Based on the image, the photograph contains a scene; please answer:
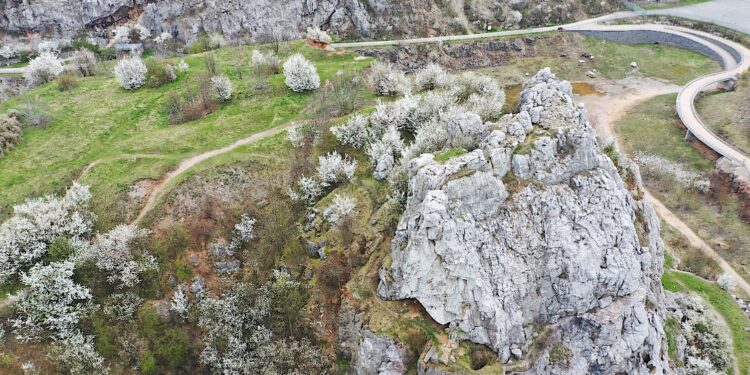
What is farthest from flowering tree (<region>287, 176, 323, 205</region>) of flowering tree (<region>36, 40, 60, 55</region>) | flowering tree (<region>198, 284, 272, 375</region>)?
flowering tree (<region>36, 40, 60, 55</region>)

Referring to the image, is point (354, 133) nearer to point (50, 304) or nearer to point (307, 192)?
point (307, 192)

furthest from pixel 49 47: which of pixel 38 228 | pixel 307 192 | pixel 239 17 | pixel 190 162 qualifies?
pixel 307 192

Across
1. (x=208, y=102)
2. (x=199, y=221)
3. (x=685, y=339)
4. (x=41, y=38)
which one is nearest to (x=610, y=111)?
(x=685, y=339)

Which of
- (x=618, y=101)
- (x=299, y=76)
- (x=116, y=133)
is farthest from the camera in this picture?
(x=618, y=101)

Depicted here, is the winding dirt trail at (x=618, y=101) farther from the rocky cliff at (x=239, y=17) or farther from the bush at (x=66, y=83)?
the bush at (x=66, y=83)

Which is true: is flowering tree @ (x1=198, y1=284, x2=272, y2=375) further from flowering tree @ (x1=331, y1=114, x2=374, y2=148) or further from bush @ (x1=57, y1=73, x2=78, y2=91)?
bush @ (x1=57, y1=73, x2=78, y2=91)

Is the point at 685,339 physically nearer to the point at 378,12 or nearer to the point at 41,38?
the point at 378,12
